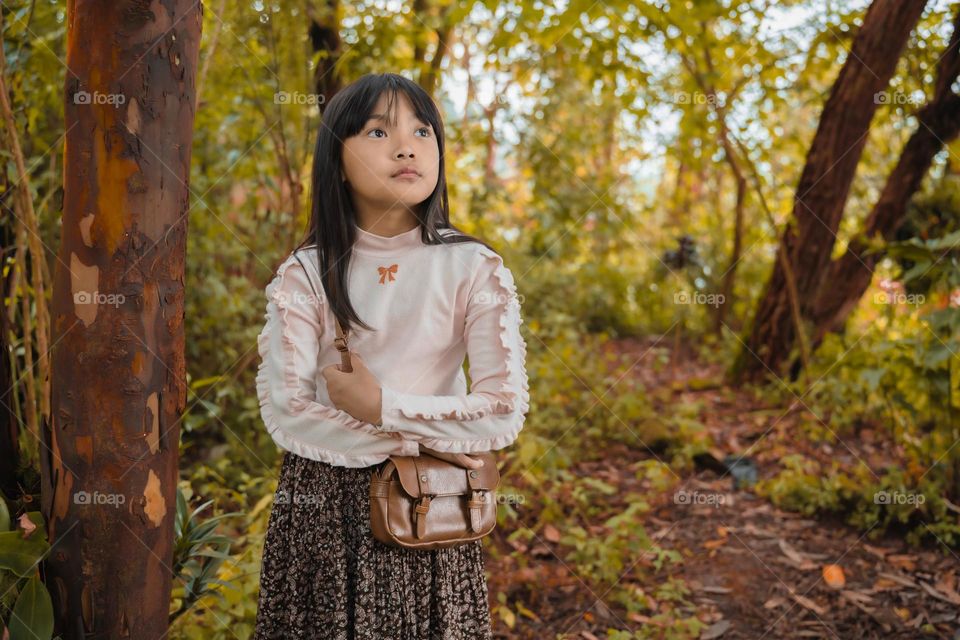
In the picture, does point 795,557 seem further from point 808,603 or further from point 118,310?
point 118,310

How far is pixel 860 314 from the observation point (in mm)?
6887

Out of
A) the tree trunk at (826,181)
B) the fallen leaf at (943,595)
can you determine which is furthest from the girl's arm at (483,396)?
the tree trunk at (826,181)

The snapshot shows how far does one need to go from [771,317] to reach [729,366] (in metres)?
0.56

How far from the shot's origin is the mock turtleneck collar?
1.77m

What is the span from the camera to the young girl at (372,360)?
65.5 inches

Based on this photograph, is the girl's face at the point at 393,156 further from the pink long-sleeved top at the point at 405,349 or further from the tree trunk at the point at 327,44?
the tree trunk at the point at 327,44

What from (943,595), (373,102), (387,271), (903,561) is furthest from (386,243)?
(903,561)

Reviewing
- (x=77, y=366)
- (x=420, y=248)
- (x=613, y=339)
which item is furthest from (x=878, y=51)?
(x=77, y=366)

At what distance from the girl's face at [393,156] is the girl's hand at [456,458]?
0.55 metres

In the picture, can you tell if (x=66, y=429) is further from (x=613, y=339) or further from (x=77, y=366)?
(x=613, y=339)

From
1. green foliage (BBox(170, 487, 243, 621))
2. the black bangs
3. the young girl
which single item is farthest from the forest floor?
the black bangs

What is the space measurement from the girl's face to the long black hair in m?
0.02

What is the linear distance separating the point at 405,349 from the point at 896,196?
4.73m

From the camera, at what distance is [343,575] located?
1710 mm
